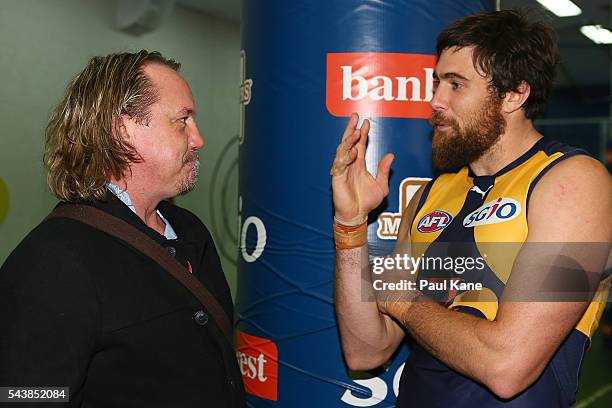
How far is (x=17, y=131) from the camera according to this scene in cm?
430

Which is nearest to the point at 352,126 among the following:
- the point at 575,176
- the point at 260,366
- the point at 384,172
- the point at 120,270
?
the point at 384,172

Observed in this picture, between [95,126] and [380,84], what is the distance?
0.87 m

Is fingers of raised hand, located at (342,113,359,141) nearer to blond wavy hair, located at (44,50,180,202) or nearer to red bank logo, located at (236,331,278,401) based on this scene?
blond wavy hair, located at (44,50,180,202)

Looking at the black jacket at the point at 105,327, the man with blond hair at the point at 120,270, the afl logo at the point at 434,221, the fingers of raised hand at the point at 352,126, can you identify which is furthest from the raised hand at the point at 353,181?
the black jacket at the point at 105,327

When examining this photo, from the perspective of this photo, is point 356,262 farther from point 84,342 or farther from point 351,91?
point 84,342

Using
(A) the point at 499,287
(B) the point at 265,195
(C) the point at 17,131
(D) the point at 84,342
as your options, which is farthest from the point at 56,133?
(C) the point at 17,131

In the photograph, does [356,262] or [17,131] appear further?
[17,131]

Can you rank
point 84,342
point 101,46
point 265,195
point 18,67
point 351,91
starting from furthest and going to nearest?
point 101,46
point 18,67
point 265,195
point 351,91
point 84,342

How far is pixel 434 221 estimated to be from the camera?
1.71 metres

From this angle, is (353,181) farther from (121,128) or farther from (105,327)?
(105,327)

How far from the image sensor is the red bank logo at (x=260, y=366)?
204cm

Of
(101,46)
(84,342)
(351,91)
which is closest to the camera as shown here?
(84,342)

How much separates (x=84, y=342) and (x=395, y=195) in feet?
3.50

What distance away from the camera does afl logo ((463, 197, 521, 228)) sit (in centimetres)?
149
